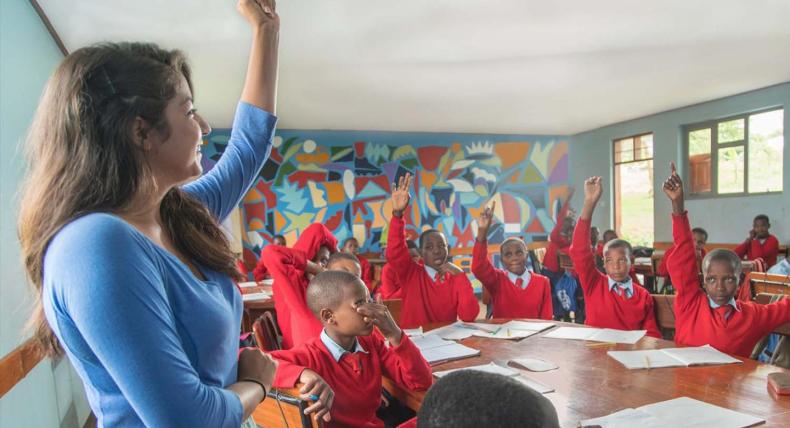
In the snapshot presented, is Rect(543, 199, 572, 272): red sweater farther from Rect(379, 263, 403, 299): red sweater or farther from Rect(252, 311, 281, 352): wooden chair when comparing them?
Rect(252, 311, 281, 352): wooden chair

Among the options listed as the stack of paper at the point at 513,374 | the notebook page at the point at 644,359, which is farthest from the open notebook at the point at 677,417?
the notebook page at the point at 644,359

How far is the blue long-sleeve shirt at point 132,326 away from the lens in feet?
1.82

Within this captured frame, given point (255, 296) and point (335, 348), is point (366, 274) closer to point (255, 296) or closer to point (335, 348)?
point (255, 296)

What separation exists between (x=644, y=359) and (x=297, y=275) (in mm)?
1794

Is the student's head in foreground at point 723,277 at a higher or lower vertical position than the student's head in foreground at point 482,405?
lower

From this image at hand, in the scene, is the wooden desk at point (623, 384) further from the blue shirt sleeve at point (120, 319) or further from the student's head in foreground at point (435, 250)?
the student's head in foreground at point (435, 250)

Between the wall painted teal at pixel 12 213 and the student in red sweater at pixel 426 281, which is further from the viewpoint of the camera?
the student in red sweater at pixel 426 281

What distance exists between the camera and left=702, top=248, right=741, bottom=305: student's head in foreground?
233cm

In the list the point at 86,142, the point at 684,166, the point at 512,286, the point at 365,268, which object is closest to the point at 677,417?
the point at 86,142

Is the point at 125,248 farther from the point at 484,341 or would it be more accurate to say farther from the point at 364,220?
the point at 364,220

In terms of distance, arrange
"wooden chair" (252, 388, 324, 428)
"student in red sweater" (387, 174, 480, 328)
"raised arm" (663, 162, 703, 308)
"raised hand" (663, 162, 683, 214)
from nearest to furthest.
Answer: "wooden chair" (252, 388, 324, 428) < "raised arm" (663, 162, 703, 308) < "raised hand" (663, 162, 683, 214) < "student in red sweater" (387, 174, 480, 328)

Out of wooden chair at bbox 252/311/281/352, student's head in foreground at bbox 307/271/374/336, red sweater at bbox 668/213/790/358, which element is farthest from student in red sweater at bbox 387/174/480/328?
student's head in foreground at bbox 307/271/374/336

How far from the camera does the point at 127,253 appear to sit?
0.58 metres

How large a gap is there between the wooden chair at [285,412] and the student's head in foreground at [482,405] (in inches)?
24.7
